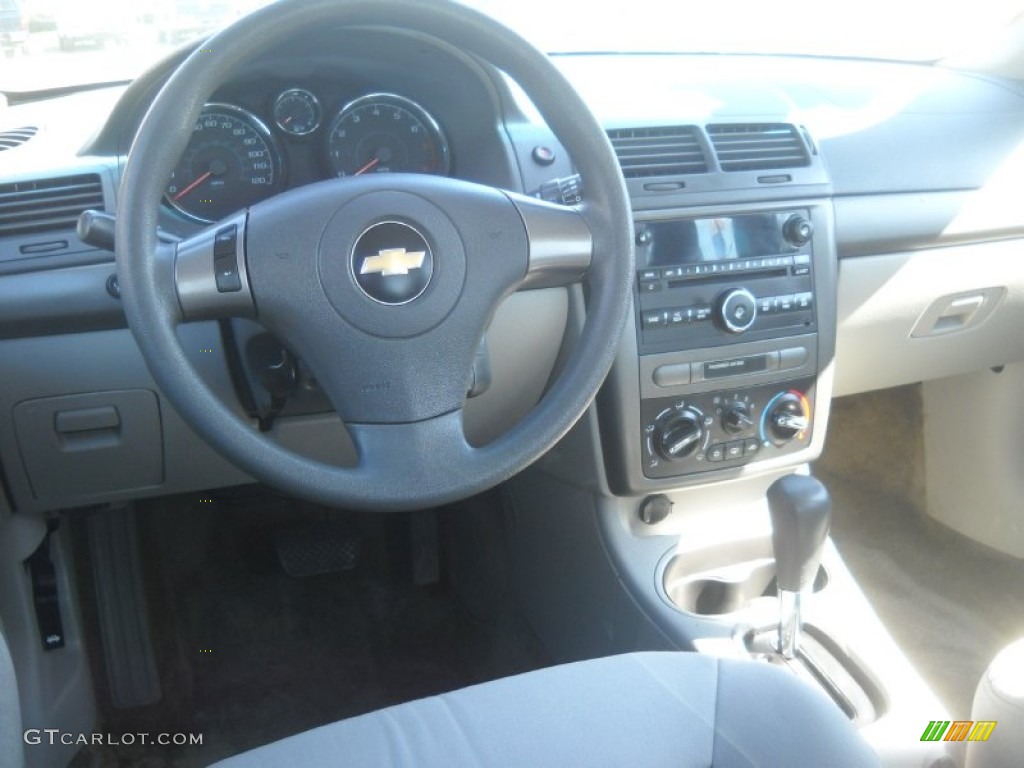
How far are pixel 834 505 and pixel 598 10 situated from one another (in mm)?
1338

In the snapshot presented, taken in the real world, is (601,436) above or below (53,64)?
below

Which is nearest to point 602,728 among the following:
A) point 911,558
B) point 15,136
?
point 15,136

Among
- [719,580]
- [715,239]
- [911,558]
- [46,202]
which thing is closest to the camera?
[46,202]

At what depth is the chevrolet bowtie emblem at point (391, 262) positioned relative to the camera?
1.19 m

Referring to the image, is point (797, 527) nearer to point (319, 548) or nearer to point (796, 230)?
point (796, 230)

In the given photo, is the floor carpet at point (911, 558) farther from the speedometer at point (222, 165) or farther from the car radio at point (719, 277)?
the speedometer at point (222, 165)

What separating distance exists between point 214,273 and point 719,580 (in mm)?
1033

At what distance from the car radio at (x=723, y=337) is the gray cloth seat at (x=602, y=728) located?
58cm

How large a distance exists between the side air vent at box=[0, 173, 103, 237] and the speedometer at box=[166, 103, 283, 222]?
0.11 meters

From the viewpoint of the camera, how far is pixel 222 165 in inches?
56.8

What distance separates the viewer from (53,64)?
5.68ft

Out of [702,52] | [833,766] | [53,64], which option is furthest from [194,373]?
[702,52]

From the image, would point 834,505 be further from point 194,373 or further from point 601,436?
point 194,373

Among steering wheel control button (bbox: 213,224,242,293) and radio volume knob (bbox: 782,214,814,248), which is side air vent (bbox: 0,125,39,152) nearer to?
steering wheel control button (bbox: 213,224,242,293)
